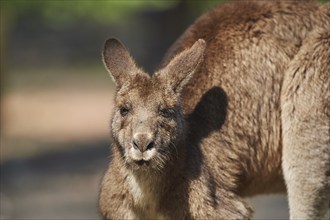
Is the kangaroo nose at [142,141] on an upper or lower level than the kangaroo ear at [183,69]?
lower

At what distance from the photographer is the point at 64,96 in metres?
25.5

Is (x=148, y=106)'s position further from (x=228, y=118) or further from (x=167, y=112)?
(x=228, y=118)

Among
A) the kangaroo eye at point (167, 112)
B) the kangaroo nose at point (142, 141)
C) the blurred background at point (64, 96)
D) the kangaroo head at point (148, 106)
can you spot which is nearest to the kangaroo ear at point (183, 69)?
the kangaroo head at point (148, 106)

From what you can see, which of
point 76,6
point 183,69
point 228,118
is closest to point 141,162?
point 183,69

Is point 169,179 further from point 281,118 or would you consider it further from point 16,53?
point 16,53

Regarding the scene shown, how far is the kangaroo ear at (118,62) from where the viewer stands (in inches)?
290

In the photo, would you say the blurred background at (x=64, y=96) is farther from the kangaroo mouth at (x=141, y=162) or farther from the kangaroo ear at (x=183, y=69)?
the kangaroo mouth at (x=141, y=162)

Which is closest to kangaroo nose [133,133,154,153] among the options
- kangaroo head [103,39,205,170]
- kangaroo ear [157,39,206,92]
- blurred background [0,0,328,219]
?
kangaroo head [103,39,205,170]

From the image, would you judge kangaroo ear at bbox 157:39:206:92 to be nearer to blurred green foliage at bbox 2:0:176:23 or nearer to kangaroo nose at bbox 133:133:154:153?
kangaroo nose at bbox 133:133:154:153

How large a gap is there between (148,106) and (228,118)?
2.97ft

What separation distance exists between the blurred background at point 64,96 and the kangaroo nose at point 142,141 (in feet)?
18.5

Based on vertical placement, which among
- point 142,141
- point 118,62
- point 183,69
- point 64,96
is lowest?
point 142,141

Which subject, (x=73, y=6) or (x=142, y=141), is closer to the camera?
(x=142, y=141)

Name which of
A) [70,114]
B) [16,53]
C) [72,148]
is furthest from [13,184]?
[16,53]
